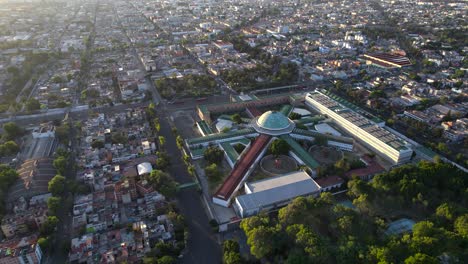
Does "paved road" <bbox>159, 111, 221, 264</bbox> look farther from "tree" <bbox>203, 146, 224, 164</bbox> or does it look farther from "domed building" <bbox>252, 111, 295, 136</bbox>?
"domed building" <bbox>252, 111, 295, 136</bbox>

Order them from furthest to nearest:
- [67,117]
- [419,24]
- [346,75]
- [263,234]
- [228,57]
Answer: [419,24], [228,57], [346,75], [67,117], [263,234]

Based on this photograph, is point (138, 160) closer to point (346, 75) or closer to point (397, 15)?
point (346, 75)

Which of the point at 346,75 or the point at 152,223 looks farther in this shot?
the point at 346,75

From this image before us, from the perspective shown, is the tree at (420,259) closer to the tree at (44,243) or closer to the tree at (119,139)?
the tree at (44,243)

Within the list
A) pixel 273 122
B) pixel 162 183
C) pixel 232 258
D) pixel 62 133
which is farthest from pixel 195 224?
pixel 62 133

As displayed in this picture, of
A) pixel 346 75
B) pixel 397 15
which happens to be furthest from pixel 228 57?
pixel 397 15

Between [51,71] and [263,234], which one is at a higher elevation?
[263,234]

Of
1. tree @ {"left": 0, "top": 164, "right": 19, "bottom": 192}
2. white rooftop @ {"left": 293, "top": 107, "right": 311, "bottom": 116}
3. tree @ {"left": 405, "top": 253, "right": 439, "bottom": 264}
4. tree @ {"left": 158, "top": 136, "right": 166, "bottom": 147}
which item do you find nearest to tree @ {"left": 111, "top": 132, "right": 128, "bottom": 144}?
tree @ {"left": 158, "top": 136, "right": 166, "bottom": 147}

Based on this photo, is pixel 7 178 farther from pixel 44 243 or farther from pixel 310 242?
pixel 310 242
